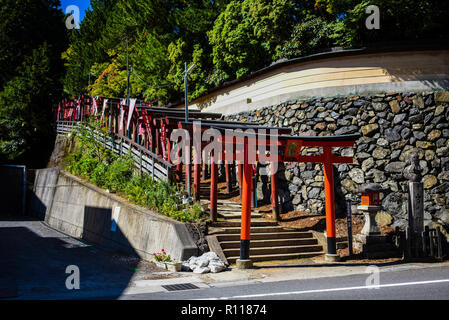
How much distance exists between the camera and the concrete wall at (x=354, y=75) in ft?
45.9

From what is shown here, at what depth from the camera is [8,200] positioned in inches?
1012

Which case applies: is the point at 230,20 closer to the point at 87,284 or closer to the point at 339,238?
the point at 339,238

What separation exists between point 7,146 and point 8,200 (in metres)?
7.66

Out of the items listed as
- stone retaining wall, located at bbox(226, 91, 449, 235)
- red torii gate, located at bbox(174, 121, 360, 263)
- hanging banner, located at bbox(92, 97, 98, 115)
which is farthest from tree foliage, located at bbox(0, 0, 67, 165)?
red torii gate, located at bbox(174, 121, 360, 263)

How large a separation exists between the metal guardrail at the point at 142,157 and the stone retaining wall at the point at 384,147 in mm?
5545

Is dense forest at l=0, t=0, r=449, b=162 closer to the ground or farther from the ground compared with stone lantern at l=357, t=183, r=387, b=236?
farther from the ground

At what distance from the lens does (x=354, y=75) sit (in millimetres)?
15023

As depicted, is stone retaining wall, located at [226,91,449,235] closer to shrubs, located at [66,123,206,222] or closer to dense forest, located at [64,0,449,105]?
dense forest, located at [64,0,449,105]

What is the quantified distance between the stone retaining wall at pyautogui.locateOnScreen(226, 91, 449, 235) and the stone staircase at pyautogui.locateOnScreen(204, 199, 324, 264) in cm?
242

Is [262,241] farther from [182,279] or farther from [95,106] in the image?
[95,106]

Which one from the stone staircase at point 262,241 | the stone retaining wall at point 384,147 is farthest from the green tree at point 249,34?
the stone staircase at point 262,241

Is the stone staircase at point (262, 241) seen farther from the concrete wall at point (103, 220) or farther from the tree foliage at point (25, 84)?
the tree foliage at point (25, 84)

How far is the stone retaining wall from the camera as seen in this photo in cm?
1346

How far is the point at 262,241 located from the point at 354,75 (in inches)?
306
